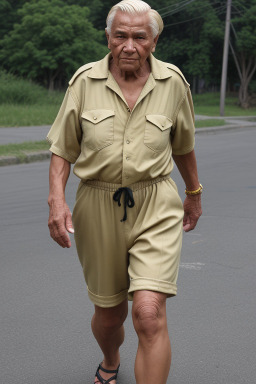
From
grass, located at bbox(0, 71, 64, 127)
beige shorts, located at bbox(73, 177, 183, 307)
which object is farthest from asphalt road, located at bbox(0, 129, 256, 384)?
grass, located at bbox(0, 71, 64, 127)

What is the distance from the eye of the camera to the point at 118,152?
3162mm

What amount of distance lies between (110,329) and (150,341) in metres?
0.61

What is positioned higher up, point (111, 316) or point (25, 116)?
point (111, 316)

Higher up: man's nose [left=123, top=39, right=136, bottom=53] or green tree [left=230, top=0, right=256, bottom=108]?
man's nose [left=123, top=39, right=136, bottom=53]

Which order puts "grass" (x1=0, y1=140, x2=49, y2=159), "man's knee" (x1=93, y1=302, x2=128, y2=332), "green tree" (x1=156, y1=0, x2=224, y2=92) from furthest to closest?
1. "green tree" (x1=156, y1=0, x2=224, y2=92)
2. "grass" (x1=0, y1=140, x2=49, y2=159)
3. "man's knee" (x1=93, y1=302, x2=128, y2=332)

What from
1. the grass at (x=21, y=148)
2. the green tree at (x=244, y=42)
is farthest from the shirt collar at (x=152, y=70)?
the green tree at (x=244, y=42)

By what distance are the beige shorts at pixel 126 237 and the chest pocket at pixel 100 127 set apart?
189mm

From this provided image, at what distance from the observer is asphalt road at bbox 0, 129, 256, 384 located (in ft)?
13.2

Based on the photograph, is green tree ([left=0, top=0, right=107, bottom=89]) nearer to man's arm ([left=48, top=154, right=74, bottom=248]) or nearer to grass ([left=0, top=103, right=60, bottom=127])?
grass ([left=0, top=103, right=60, bottom=127])

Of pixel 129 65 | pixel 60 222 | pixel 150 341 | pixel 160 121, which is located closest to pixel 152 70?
pixel 129 65

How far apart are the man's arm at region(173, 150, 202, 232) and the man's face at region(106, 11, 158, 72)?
0.56 m

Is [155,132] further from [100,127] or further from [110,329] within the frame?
[110,329]

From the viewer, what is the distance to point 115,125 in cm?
317

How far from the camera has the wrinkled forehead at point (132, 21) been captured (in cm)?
315
